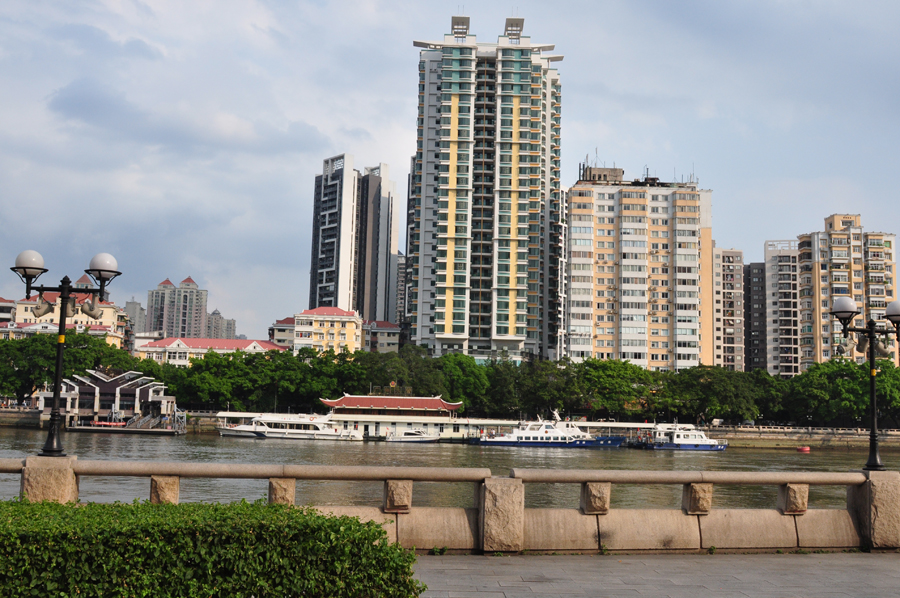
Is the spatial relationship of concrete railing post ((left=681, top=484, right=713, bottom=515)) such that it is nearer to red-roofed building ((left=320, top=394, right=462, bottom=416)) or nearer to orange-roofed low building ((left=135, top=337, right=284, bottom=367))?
red-roofed building ((left=320, top=394, right=462, bottom=416))

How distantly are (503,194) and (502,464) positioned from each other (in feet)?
214

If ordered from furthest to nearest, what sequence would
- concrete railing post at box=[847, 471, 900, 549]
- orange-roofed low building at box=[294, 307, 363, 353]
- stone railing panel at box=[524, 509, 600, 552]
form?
orange-roofed low building at box=[294, 307, 363, 353], concrete railing post at box=[847, 471, 900, 549], stone railing panel at box=[524, 509, 600, 552]

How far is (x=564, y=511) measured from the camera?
418 inches

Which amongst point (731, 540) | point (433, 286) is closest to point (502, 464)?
point (731, 540)

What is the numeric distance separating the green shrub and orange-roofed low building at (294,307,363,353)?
4662 inches

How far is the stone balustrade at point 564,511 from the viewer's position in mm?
9883

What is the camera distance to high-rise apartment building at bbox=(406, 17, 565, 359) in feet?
363

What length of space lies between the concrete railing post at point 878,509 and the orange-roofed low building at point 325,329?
375 feet

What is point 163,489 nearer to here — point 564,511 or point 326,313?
point 564,511

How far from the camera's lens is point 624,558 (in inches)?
407

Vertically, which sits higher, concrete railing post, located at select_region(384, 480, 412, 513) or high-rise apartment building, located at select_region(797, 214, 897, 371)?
high-rise apartment building, located at select_region(797, 214, 897, 371)

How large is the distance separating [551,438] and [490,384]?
1928 centimetres

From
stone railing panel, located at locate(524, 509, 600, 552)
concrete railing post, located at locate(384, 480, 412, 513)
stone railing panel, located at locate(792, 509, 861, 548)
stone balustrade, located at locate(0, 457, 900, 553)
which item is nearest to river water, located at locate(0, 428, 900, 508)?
stone balustrade, located at locate(0, 457, 900, 553)

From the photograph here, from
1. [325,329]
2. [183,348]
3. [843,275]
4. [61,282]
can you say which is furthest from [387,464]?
[843,275]
